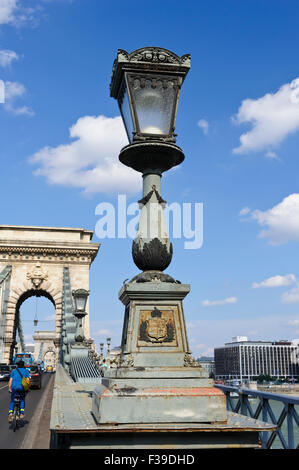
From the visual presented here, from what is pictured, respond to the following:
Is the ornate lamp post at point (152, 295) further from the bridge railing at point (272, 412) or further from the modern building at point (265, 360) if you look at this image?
the modern building at point (265, 360)

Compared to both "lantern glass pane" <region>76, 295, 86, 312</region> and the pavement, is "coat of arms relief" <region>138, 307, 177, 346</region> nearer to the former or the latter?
the pavement

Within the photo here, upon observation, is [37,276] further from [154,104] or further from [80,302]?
[154,104]

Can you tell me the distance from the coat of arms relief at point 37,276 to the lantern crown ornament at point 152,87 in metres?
36.1

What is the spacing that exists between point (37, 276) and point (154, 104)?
36.3 meters

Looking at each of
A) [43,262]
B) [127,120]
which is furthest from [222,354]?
[127,120]

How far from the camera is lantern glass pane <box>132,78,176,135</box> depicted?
195 inches

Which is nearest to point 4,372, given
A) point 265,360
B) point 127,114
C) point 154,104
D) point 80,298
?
point 80,298

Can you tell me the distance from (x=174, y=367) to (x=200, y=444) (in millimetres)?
697

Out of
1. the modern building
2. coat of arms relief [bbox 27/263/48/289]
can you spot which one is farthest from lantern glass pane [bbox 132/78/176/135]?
the modern building

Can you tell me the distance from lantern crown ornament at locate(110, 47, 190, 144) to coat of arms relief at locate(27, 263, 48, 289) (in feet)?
118

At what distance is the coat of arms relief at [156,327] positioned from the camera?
421 centimetres
